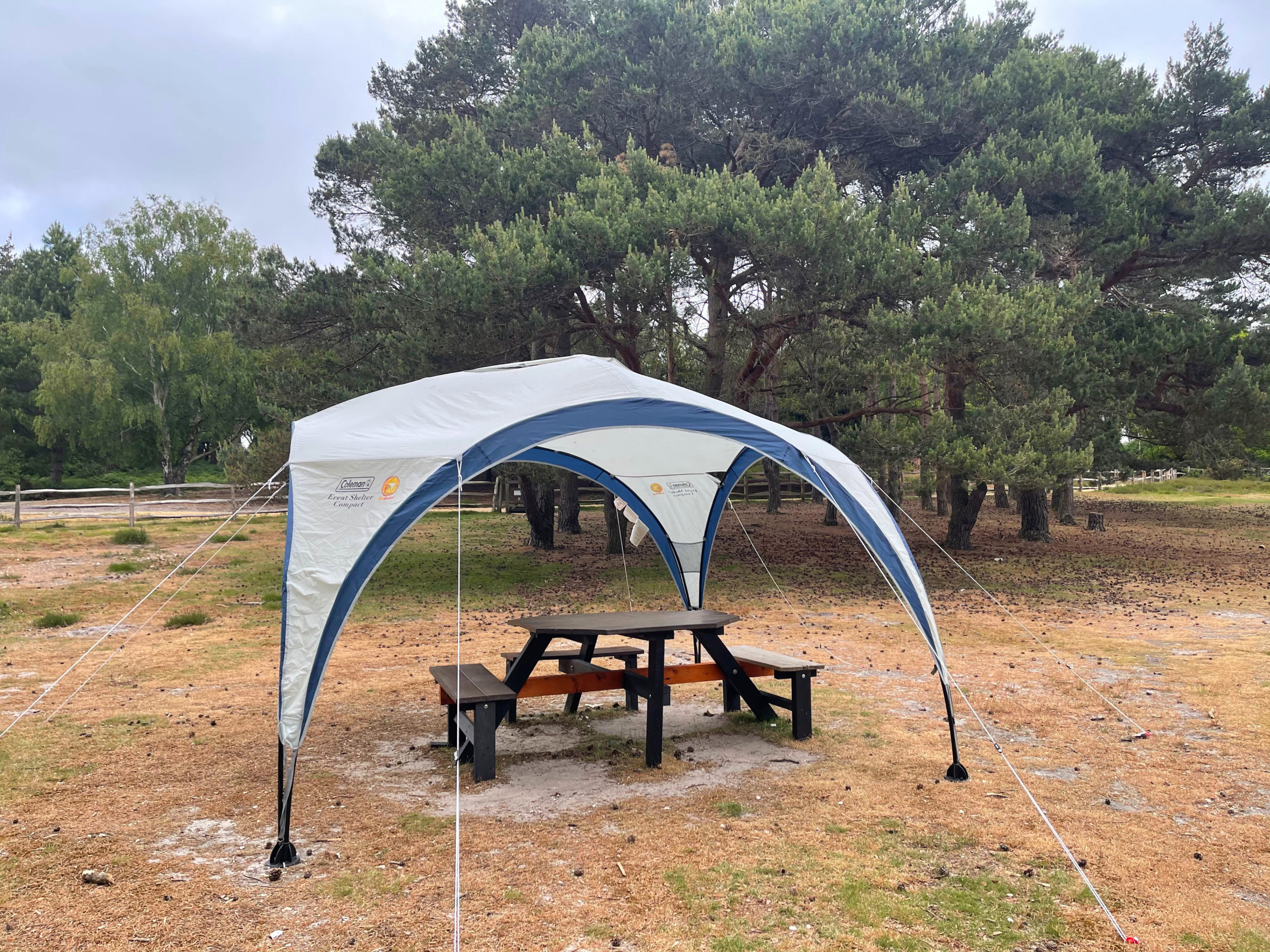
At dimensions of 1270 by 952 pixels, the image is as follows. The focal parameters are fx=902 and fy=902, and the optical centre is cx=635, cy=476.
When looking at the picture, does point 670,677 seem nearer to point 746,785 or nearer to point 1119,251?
point 746,785

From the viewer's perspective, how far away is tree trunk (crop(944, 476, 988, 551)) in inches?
598

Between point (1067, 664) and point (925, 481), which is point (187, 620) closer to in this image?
point (1067, 664)

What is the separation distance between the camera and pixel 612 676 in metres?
5.39

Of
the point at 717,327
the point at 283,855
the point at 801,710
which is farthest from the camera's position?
the point at 717,327

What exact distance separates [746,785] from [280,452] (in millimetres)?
14476

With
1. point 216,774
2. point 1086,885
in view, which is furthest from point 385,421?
point 1086,885

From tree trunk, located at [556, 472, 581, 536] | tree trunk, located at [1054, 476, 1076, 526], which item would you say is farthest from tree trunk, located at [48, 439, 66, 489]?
tree trunk, located at [1054, 476, 1076, 526]

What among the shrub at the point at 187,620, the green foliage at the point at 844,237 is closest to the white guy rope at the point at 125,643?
the shrub at the point at 187,620

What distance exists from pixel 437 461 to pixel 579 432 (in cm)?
104

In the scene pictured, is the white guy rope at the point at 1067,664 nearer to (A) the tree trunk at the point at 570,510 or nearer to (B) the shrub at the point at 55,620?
(B) the shrub at the point at 55,620

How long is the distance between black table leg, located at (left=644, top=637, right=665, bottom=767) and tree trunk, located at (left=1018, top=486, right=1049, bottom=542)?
14.0 meters

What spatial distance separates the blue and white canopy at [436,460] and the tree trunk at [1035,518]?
12.3m

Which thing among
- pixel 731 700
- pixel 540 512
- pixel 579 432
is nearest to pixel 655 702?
pixel 731 700

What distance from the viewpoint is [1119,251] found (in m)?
13.9
